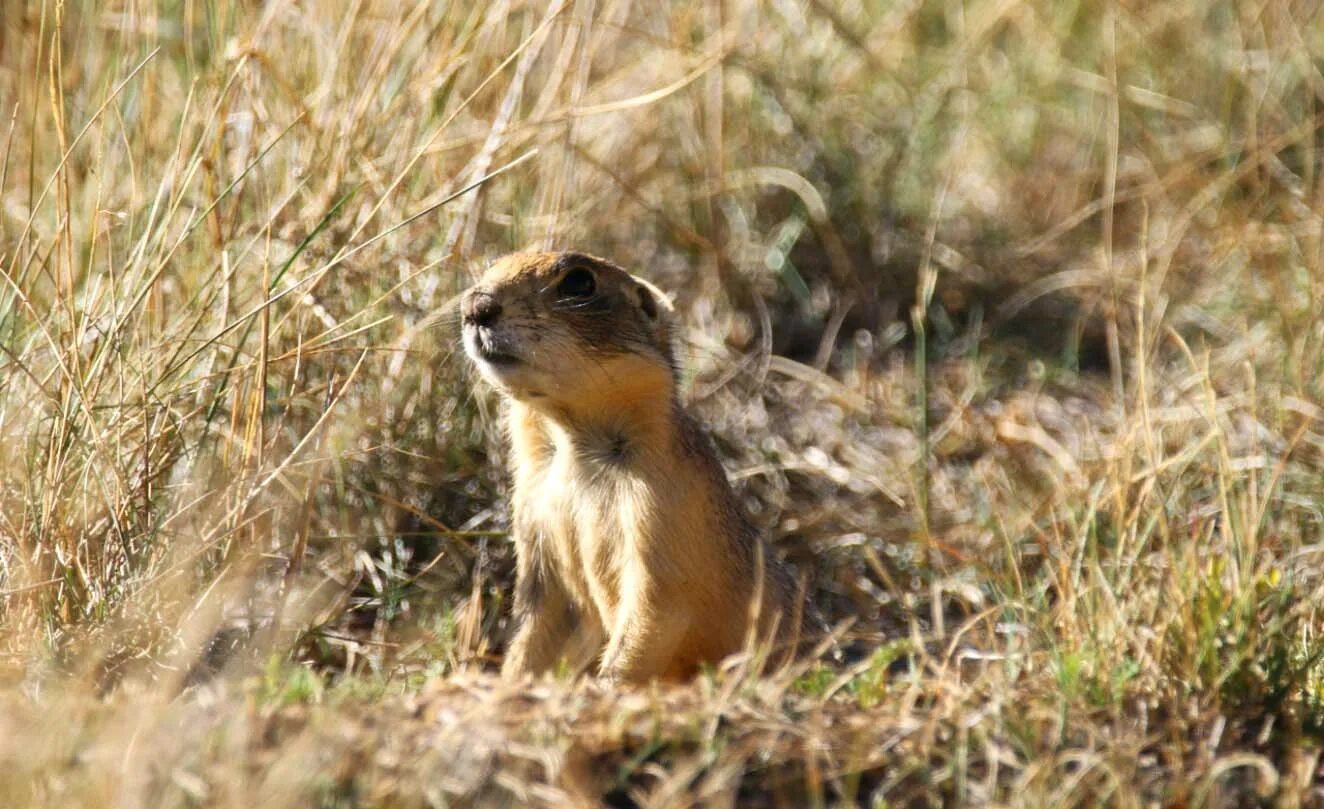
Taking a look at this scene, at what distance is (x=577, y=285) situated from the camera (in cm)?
512

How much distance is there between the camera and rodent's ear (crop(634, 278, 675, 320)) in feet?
17.7

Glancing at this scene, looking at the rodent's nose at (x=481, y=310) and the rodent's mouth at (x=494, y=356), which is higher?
the rodent's nose at (x=481, y=310)

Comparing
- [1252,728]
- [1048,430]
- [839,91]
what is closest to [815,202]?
[839,91]

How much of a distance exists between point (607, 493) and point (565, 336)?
49cm

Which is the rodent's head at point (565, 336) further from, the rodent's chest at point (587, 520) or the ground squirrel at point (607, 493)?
the rodent's chest at point (587, 520)

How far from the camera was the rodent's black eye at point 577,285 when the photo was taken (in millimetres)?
5090

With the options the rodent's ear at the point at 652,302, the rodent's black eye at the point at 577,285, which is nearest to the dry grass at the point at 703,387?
the rodent's black eye at the point at 577,285

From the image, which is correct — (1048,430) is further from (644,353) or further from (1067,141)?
(644,353)

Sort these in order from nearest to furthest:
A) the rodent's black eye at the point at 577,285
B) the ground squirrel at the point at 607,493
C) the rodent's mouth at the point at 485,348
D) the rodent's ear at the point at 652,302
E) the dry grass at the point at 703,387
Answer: the dry grass at the point at 703,387
the rodent's mouth at the point at 485,348
the ground squirrel at the point at 607,493
the rodent's black eye at the point at 577,285
the rodent's ear at the point at 652,302

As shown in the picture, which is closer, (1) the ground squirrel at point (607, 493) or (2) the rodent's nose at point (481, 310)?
(2) the rodent's nose at point (481, 310)

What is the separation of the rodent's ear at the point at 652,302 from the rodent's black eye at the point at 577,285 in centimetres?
26

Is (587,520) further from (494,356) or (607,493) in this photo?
(494,356)

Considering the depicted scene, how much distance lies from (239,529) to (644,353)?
1308mm

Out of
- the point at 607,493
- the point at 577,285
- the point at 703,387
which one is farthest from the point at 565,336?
the point at 703,387
